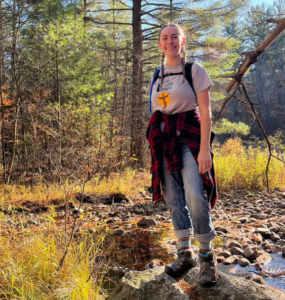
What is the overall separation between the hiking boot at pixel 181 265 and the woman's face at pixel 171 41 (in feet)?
4.49

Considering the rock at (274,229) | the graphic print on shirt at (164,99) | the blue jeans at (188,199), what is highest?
the graphic print on shirt at (164,99)

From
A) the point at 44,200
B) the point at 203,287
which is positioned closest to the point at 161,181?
the point at 203,287

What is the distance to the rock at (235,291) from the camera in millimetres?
1627

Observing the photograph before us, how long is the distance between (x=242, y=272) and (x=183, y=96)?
1.97m

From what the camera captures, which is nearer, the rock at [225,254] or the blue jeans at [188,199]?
the blue jeans at [188,199]

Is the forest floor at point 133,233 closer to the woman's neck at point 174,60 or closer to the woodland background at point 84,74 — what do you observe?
the woman's neck at point 174,60

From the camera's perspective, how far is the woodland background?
7.60m

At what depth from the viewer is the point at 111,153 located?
713 cm

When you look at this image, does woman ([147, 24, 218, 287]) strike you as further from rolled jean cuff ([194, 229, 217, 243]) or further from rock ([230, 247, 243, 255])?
rock ([230, 247, 243, 255])

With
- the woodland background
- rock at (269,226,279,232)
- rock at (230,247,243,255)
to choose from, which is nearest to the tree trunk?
the woodland background

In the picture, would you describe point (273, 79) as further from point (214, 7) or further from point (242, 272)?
point (242, 272)

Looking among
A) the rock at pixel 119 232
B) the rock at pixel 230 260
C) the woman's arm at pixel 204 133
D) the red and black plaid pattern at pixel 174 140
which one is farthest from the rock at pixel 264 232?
the woman's arm at pixel 204 133

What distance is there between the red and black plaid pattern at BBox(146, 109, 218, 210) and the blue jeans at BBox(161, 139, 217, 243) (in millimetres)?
39

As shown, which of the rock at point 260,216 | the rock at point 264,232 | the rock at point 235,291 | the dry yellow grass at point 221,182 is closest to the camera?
the rock at point 235,291
